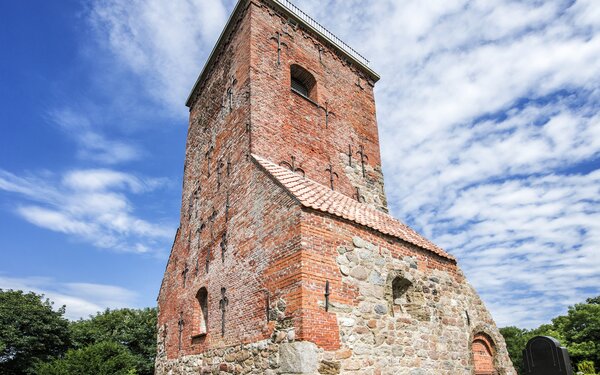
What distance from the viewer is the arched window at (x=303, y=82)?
12383 mm

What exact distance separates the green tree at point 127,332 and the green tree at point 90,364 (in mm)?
13054

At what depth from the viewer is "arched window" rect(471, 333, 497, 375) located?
905 centimetres

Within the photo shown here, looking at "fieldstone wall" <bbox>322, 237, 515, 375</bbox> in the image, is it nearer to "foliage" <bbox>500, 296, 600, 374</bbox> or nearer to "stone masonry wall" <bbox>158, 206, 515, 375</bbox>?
"stone masonry wall" <bbox>158, 206, 515, 375</bbox>

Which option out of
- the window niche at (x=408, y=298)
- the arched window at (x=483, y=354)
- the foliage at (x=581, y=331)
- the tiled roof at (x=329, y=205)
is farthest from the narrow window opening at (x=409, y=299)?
the foliage at (x=581, y=331)

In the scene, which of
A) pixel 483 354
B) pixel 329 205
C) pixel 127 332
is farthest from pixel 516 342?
pixel 329 205

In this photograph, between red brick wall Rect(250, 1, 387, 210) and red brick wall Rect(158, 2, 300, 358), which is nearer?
red brick wall Rect(158, 2, 300, 358)

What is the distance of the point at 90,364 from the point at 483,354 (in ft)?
42.9

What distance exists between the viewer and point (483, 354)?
9.31m

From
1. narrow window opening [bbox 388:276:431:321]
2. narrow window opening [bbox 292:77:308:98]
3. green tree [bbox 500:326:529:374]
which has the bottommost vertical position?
green tree [bbox 500:326:529:374]

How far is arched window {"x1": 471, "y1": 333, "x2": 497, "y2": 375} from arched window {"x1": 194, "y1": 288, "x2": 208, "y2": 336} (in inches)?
271

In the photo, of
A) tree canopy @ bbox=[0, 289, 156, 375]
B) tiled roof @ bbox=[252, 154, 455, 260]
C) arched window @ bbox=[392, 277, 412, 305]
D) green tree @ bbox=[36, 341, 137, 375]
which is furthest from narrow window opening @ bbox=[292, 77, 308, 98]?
tree canopy @ bbox=[0, 289, 156, 375]

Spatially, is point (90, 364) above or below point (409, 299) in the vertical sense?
below

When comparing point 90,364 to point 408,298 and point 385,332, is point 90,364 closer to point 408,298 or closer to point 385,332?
point 385,332

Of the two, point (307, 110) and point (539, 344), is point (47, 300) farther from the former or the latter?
point (539, 344)
